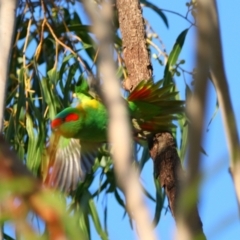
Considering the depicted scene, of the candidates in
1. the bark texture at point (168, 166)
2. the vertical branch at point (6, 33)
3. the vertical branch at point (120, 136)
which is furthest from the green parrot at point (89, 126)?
the vertical branch at point (120, 136)

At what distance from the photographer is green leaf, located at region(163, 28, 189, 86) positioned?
2159 millimetres

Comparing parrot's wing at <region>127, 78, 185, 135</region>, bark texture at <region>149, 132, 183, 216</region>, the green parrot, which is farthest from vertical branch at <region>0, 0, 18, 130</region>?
parrot's wing at <region>127, 78, 185, 135</region>

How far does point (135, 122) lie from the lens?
86.0 inches

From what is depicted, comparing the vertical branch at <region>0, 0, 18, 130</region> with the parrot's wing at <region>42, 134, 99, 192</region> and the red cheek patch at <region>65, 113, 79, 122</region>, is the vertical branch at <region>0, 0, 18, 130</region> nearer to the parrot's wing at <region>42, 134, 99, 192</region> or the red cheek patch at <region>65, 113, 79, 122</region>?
the red cheek patch at <region>65, 113, 79, 122</region>

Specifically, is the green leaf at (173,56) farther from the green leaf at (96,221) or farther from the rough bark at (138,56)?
the green leaf at (96,221)

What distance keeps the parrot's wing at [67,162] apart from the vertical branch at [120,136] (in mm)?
1804

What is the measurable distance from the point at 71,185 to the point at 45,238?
6.27 ft

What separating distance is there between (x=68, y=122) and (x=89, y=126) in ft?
0.30

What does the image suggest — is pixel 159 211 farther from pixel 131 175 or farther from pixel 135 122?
pixel 131 175

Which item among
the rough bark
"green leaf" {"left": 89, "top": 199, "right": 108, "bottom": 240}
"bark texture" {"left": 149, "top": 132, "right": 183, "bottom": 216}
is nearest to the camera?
"bark texture" {"left": 149, "top": 132, "right": 183, "bottom": 216}

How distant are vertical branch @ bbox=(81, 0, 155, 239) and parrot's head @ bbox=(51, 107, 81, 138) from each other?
5.35 ft

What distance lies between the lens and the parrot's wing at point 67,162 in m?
2.41

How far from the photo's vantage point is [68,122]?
222 cm

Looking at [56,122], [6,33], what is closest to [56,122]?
[56,122]
